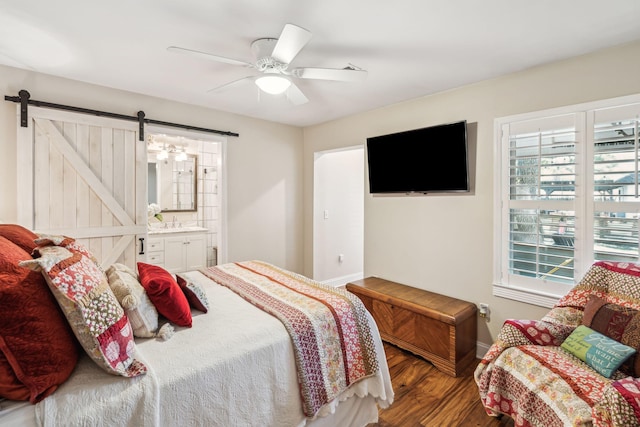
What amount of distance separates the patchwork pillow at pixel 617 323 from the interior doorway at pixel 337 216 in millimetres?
3149

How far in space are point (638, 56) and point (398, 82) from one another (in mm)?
1615

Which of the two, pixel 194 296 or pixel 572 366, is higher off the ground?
pixel 194 296

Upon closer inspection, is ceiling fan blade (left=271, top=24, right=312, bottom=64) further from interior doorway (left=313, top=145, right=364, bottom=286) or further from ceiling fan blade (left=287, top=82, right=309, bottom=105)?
interior doorway (left=313, top=145, right=364, bottom=286)

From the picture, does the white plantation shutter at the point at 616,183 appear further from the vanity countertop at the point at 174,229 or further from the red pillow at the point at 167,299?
the vanity countertop at the point at 174,229

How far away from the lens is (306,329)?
163cm

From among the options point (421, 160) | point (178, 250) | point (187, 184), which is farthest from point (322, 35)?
point (187, 184)

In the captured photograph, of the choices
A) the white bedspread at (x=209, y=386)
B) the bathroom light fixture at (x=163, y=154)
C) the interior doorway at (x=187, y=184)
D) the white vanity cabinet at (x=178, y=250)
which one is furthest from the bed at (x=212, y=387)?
the bathroom light fixture at (x=163, y=154)

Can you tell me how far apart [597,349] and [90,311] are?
8.02ft

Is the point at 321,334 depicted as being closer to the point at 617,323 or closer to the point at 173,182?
the point at 617,323

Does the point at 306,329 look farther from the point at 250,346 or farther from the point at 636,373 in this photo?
the point at 636,373

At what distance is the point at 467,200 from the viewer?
9.59 feet

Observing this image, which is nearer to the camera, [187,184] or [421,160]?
[421,160]

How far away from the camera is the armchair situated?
4.40ft

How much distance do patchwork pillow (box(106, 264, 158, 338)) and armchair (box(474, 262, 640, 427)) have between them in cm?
196
